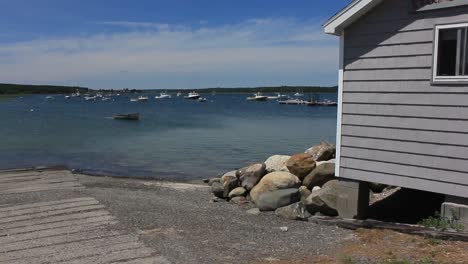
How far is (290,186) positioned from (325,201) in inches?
84.5

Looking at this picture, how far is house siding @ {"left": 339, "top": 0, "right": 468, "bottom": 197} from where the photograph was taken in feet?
24.2

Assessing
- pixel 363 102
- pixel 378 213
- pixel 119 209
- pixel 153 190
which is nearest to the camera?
pixel 363 102

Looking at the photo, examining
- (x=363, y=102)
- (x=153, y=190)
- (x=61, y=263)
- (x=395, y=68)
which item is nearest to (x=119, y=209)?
(x=61, y=263)

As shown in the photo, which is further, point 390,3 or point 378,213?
point 378,213

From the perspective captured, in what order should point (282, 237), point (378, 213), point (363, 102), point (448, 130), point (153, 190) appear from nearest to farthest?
point (448, 130) → point (282, 237) → point (363, 102) → point (378, 213) → point (153, 190)

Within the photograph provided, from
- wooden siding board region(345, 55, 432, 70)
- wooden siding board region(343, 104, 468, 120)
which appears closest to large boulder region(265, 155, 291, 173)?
wooden siding board region(343, 104, 468, 120)

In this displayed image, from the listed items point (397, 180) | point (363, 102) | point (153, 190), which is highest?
point (363, 102)

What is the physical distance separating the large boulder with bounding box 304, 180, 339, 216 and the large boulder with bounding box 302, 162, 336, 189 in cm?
161

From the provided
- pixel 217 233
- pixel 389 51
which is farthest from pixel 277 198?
pixel 389 51

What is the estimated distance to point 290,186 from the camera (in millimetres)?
11266

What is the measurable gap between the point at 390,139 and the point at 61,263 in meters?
5.66

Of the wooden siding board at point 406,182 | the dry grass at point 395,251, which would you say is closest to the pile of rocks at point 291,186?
the wooden siding board at point 406,182

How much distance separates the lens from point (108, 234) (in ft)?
26.8

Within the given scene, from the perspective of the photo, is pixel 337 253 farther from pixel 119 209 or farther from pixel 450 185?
pixel 119 209
